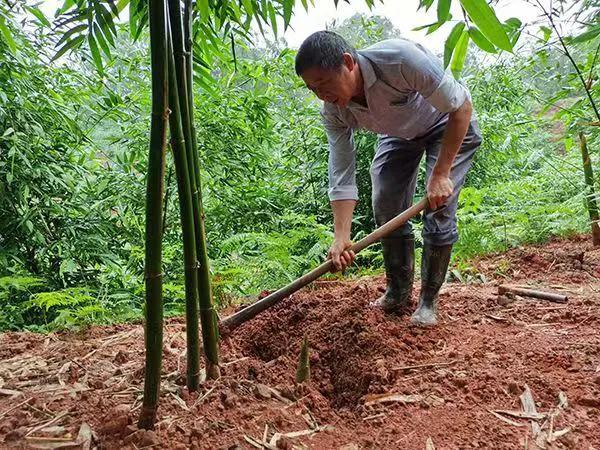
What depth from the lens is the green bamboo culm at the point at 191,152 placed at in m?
1.28

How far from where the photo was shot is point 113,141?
363 centimetres

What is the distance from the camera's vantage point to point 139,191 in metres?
3.40

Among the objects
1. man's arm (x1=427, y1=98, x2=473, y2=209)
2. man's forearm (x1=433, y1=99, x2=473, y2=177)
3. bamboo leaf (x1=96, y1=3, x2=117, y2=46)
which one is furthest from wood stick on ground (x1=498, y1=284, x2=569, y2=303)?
bamboo leaf (x1=96, y1=3, x2=117, y2=46)

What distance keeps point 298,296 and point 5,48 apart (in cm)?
225

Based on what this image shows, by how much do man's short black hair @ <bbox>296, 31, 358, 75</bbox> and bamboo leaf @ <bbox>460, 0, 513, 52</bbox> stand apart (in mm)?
823

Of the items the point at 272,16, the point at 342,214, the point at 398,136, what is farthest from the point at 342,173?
the point at 272,16

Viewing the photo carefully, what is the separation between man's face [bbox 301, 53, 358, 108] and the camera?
5.65 feet

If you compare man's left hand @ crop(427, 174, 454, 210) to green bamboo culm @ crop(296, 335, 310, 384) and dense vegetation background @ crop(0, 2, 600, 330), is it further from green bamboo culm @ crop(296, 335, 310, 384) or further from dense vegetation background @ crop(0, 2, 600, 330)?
green bamboo culm @ crop(296, 335, 310, 384)

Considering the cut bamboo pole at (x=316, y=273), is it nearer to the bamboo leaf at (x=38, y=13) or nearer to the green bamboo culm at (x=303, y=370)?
the green bamboo culm at (x=303, y=370)

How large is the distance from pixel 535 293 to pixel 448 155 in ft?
3.29

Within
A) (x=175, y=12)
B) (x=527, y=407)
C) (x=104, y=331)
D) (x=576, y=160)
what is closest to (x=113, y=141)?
(x=104, y=331)

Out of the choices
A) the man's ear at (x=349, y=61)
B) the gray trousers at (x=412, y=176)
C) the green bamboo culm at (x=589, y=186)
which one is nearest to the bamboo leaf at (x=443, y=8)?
the man's ear at (x=349, y=61)

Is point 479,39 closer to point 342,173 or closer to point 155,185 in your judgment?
point 155,185

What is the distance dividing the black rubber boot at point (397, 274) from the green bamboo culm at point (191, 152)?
1069 millimetres
